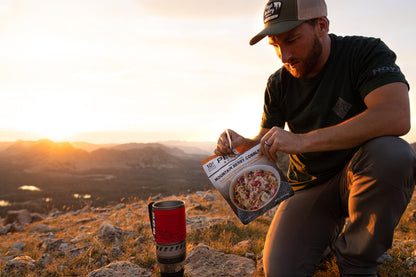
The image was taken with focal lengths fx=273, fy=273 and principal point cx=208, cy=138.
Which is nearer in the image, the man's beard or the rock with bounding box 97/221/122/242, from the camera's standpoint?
the man's beard

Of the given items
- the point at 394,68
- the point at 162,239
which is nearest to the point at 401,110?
the point at 394,68

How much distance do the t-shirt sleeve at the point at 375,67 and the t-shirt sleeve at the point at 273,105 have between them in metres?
0.84

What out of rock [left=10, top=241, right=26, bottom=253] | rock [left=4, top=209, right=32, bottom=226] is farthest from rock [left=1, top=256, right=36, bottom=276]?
rock [left=4, top=209, right=32, bottom=226]

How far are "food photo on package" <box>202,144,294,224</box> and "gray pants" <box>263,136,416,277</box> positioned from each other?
0.41 m

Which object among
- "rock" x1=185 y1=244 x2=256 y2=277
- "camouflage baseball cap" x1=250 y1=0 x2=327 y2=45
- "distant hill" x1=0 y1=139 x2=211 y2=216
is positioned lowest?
"distant hill" x1=0 y1=139 x2=211 y2=216

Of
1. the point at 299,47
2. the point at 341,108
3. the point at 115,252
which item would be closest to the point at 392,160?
the point at 341,108

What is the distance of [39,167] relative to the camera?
176 feet

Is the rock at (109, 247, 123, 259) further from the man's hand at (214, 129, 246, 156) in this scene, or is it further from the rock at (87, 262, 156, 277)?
the man's hand at (214, 129, 246, 156)

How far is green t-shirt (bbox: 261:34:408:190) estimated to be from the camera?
223 centimetres

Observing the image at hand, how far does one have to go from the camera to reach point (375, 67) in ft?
7.22

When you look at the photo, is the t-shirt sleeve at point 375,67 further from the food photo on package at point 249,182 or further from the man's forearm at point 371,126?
the food photo on package at point 249,182

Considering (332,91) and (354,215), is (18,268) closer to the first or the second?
(354,215)

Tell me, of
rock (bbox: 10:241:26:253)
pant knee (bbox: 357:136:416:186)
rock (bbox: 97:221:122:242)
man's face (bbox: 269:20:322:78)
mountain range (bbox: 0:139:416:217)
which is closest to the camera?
pant knee (bbox: 357:136:416:186)

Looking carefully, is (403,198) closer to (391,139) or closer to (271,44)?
(391,139)
